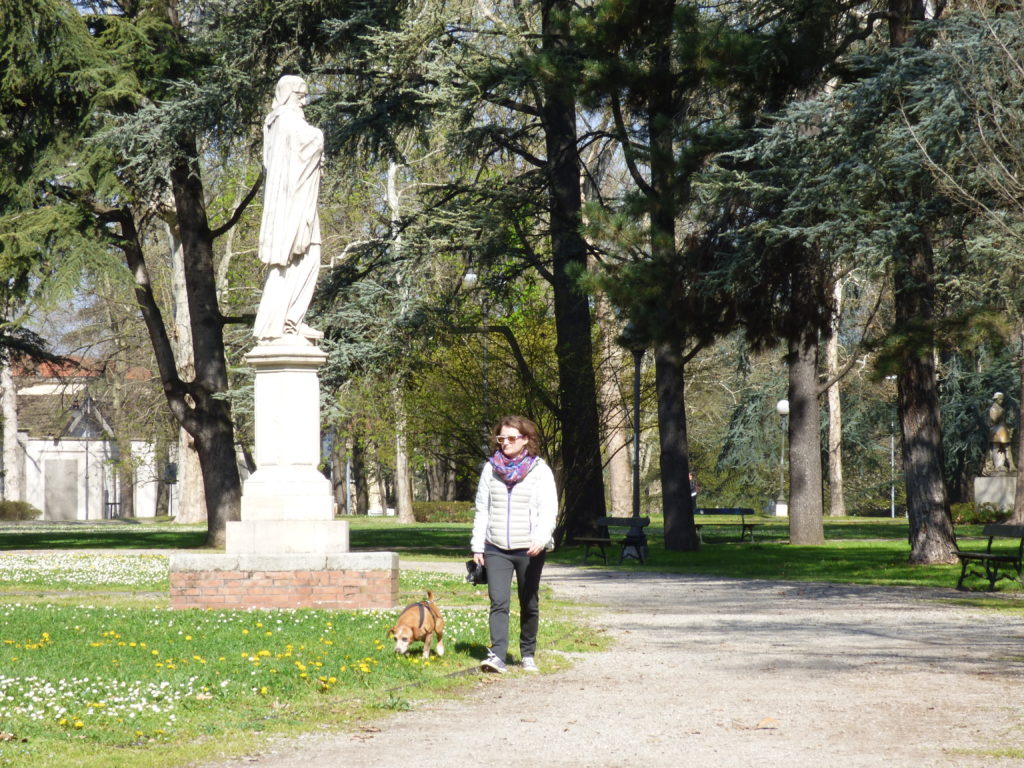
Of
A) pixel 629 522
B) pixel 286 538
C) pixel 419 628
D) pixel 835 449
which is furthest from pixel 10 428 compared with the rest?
pixel 419 628

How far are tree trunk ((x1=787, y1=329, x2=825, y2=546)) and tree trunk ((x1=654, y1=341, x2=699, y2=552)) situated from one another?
291 cm

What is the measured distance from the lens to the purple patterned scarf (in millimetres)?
9227

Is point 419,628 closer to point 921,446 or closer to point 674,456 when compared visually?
point 921,446

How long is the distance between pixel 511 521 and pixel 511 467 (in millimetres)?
372

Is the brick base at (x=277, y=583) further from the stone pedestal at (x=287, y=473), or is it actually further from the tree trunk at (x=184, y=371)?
the tree trunk at (x=184, y=371)

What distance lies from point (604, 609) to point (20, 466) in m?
54.0

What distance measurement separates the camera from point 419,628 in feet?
31.1

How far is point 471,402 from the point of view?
26203 millimetres

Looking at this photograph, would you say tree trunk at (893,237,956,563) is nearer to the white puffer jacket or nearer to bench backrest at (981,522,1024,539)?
bench backrest at (981,522,1024,539)

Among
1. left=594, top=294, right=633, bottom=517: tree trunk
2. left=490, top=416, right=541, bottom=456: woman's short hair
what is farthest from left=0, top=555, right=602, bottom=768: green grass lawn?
left=594, top=294, right=633, bottom=517: tree trunk

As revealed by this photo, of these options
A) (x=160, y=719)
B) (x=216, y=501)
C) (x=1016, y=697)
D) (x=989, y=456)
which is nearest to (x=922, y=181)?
(x=1016, y=697)

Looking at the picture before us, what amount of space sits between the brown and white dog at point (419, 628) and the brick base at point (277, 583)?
8.97ft

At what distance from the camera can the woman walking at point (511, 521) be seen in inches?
364

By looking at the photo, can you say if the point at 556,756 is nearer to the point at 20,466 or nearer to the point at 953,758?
the point at 953,758
